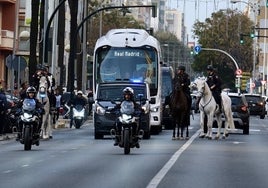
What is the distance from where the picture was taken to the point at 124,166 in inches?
818

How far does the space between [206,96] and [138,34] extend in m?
7.10

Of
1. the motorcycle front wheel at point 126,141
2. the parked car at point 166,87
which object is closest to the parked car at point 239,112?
the parked car at point 166,87

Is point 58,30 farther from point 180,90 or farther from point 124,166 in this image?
point 124,166

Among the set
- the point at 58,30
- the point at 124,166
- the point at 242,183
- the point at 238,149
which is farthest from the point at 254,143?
the point at 58,30

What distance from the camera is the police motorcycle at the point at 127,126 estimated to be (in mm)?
24578

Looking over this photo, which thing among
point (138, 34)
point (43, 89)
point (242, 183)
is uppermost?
point (138, 34)

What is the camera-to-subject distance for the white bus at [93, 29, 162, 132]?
125ft

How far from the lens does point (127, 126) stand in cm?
2461

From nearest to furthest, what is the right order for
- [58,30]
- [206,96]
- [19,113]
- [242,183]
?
[242,183] → [19,113] → [206,96] → [58,30]

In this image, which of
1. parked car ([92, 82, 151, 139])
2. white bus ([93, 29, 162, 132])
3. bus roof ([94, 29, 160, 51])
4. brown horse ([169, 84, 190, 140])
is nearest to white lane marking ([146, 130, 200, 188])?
brown horse ([169, 84, 190, 140])

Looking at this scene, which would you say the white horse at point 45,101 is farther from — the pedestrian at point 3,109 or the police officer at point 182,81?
the police officer at point 182,81

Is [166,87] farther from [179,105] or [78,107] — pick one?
[179,105]

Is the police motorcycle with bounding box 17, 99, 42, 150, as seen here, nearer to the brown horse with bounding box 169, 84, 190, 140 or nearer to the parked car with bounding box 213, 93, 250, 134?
the brown horse with bounding box 169, 84, 190, 140

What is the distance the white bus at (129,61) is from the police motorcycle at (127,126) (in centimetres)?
1268
